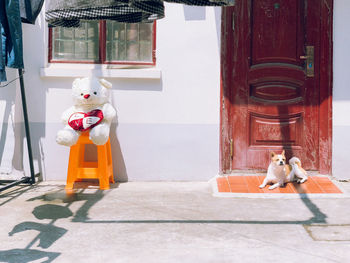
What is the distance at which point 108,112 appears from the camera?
580 centimetres

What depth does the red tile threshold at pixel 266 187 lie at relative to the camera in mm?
5545

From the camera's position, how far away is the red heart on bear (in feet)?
18.5

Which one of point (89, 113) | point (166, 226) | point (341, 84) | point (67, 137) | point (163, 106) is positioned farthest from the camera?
point (163, 106)

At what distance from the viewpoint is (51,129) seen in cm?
621

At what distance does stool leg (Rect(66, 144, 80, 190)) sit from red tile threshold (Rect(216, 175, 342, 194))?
1.68 metres

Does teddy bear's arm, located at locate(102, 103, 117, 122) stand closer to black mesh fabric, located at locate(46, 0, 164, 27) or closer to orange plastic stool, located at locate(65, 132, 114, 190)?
orange plastic stool, located at locate(65, 132, 114, 190)

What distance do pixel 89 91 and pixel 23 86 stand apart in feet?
2.45

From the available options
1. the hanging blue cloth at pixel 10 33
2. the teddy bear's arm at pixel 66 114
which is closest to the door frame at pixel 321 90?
the teddy bear's arm at pixel 66 114

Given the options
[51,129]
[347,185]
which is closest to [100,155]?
[51,129]

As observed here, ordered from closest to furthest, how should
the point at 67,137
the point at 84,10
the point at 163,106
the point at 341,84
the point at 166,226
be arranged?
the point at 166,226 < the point at 84,10 < the point at 67,137 < the point at 341,84 < the point at 163,106

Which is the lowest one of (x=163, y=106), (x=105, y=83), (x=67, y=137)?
(x=67, y=137)

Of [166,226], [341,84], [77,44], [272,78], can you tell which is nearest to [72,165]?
[77,44]

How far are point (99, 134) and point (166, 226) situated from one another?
5.47 feet

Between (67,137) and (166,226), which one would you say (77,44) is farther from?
(166,226)
